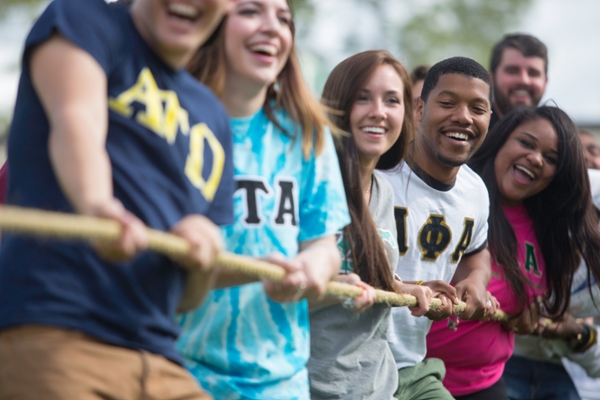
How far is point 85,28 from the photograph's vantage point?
1998mm

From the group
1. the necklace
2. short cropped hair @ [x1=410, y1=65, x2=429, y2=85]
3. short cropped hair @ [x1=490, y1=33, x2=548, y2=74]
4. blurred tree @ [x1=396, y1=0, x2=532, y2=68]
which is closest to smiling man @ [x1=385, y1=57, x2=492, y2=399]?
the necklace

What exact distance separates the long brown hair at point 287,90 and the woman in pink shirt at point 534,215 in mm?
2211

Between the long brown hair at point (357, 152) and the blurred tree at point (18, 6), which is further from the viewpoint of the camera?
the blurred tree at point (18, 6)

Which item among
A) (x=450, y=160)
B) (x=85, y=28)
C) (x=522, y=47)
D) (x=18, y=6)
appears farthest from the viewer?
(x=18, y=6)

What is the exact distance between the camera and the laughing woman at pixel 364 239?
3285mm

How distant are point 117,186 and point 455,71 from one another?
2669 millimetres

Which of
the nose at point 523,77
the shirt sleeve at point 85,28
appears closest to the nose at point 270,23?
the shirt sleeve at point 85,28

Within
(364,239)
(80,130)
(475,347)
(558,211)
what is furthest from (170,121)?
(558,211)

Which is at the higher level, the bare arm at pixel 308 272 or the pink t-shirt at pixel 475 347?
the bare arm at pixel 308 272

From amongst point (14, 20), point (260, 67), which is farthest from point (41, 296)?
point (14, 20)

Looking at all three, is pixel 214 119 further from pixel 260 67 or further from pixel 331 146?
pixel 331 146

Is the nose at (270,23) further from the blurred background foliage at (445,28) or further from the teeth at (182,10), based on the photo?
the blurred background foliage at (445,28)

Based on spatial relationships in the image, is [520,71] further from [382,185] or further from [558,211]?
[382,185]

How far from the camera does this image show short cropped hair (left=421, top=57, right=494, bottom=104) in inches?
173
